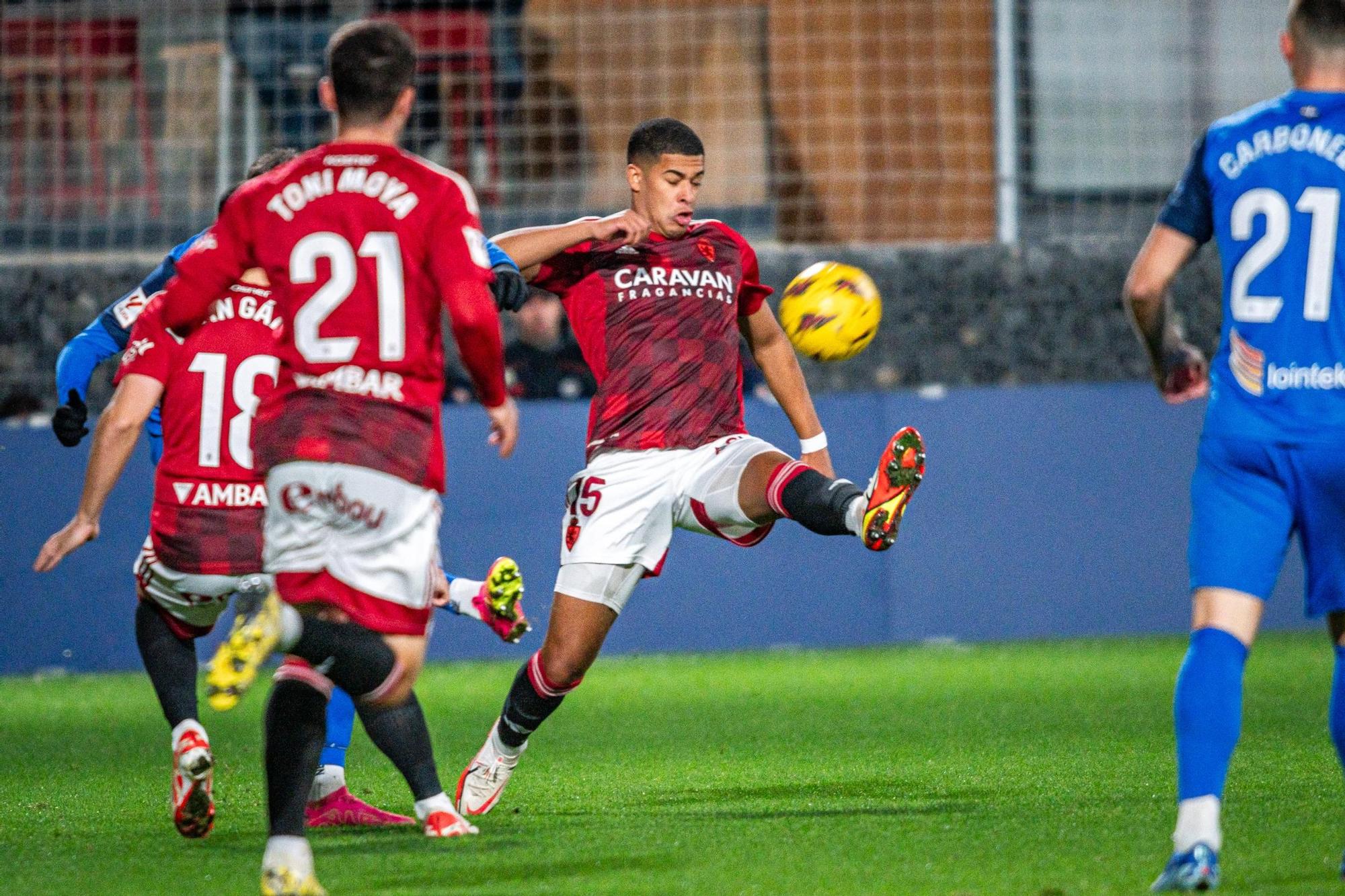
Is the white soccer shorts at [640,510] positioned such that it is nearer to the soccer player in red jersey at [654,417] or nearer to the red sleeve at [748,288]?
the soccer player in red jersey at [654,417]

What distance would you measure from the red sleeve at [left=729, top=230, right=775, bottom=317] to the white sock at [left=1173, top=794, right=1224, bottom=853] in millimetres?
2795

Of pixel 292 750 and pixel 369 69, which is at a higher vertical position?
pixel 369 69

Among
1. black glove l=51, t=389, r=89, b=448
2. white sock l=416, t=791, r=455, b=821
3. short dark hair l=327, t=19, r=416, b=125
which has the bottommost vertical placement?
white sock l=416, t=791, r=455, b=821

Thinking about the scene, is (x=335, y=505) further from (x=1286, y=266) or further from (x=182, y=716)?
(x=1286, y=266)

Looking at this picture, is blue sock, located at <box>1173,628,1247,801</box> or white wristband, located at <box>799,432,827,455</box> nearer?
blue sock, located at <box>1173,628,1247,801</box>

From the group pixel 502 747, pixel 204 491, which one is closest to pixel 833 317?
pixel 502 747

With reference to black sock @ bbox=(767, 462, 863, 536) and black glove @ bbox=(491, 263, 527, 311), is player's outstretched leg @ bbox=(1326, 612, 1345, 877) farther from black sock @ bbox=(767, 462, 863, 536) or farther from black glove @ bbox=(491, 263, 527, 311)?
black glove @ bbox=(491, 263, 527, 311)

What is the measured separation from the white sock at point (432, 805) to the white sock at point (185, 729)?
71 centimetres

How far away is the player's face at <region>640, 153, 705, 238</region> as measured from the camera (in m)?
6.07

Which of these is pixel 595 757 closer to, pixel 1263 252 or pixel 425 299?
pixel 425 299

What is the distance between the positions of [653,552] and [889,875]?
5.93 ft

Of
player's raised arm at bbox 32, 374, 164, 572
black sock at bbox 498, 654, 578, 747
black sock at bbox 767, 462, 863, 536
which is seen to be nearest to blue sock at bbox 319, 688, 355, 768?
black sock at bbox 498, 654, 578, 747

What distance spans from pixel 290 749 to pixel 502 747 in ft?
5.50

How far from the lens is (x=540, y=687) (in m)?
5.81
